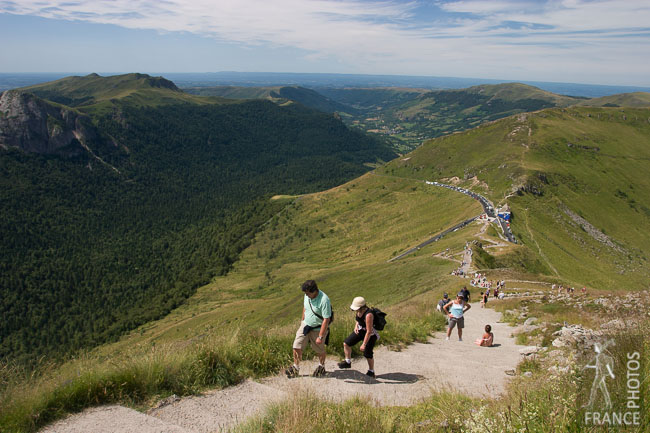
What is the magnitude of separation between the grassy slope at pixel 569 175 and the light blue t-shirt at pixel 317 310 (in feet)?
135

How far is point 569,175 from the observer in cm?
9550

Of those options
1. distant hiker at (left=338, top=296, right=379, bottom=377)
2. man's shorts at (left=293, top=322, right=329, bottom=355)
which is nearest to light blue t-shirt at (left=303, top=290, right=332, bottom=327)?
man's shorts at (left=293, top=322, right=329, bottom=355)

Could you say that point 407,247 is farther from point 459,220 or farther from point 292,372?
point 292,372

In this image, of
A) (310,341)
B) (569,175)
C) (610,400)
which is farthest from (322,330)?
(569,175)

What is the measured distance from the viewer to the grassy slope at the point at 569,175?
5970 centimetres

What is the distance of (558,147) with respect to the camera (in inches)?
4500

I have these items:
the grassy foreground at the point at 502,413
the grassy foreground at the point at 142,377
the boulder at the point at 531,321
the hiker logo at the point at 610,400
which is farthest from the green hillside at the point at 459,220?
the hiker logo at the point at 610,400

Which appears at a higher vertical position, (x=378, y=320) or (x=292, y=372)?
(x=378, y=320)

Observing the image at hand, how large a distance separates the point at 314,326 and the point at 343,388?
5.24ft

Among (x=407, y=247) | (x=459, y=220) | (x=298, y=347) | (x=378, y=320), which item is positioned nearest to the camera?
(x=298, y=347)

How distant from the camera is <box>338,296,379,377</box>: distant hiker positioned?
28.0 feet

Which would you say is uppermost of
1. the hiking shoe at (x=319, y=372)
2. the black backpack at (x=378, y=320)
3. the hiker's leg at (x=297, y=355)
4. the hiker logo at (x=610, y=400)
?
the hiker logo at (x=610, y=400)

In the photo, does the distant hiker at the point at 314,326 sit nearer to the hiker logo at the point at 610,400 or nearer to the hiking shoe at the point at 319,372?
the hiking shoe at the point at 319,372

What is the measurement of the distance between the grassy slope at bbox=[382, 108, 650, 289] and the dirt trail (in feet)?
120
